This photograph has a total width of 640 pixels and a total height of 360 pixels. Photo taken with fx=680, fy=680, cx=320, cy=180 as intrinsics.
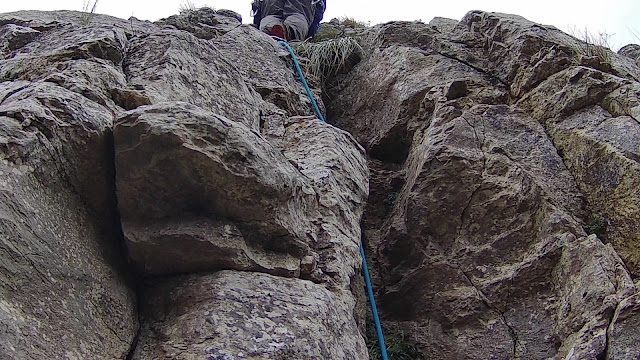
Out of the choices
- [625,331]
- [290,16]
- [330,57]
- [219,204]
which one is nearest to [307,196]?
[219,204]

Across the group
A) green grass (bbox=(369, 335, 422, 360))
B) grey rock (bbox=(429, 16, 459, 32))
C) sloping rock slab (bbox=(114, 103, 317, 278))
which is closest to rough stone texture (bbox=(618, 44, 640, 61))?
grey rock (bbox=(429, 16, 459, 32))

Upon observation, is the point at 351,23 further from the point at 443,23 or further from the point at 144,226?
the point at 144,226

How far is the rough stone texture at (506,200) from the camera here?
172 inches

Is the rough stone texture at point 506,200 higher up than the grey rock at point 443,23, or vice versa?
the grey rock at point 443,23

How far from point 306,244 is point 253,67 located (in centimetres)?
313

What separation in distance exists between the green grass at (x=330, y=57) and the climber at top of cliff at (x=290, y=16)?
4.55 ft

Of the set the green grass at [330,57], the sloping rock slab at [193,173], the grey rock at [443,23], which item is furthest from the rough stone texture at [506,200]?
the sloping rock slab at [193,173]

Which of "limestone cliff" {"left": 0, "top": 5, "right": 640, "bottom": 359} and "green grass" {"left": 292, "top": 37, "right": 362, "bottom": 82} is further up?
"green grass" {"left": 292, "top": 37, "right": 362, "bottom": 82}

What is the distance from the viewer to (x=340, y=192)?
4.82 meters

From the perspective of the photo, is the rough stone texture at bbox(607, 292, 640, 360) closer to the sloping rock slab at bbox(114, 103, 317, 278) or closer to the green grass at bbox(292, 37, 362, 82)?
the sloping rock slab at bbox(114, 103, 317, 278)

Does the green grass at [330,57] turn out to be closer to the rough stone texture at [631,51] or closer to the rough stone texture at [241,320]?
the rough stone texture at [631,51]

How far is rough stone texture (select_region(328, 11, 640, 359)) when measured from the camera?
4379 millimetres

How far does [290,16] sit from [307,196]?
6.02 metres

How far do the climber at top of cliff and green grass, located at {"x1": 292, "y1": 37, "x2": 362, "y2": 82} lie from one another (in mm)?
Answer: 1386
